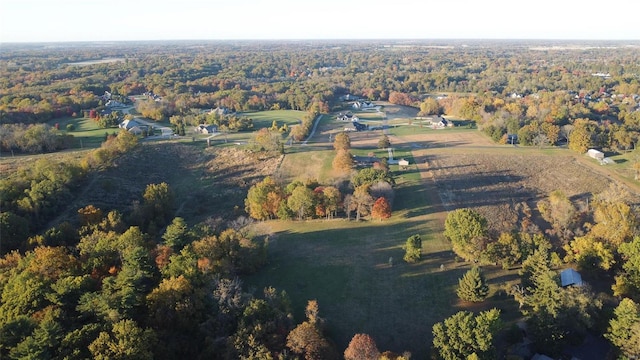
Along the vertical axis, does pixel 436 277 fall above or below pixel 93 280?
below

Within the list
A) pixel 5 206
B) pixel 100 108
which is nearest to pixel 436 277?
pixel 5 206

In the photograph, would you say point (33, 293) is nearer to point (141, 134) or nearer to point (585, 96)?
point (141, 134)

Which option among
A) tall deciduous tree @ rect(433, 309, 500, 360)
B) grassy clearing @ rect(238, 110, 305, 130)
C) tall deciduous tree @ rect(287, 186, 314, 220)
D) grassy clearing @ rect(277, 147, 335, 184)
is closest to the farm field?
grassy clearing @ rect(277, 147, 335, 184)

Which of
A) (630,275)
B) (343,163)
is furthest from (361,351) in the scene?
(343,163)

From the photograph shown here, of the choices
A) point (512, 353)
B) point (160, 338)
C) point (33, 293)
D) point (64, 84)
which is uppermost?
point (64, 84)

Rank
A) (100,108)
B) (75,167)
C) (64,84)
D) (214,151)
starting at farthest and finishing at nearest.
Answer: (64,84), (100,108), (214,151), (75,167)

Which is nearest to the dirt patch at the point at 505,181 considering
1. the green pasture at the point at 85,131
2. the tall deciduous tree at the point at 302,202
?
the tall deciduous tree at the point at 302,202

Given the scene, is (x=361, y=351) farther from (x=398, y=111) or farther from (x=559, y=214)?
(x=398, y=111)

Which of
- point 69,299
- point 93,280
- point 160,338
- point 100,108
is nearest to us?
point 160,338

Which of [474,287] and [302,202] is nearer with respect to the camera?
[474,287]
